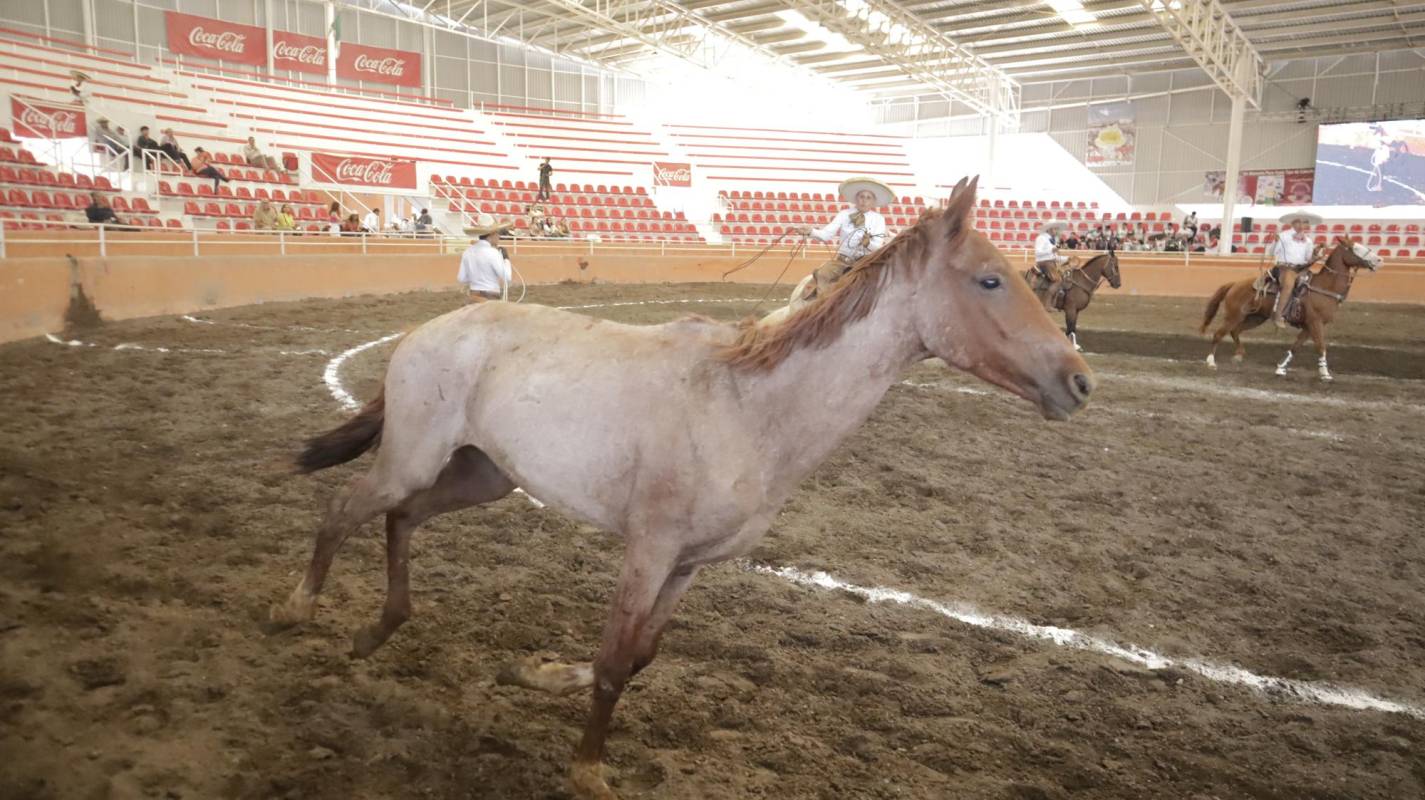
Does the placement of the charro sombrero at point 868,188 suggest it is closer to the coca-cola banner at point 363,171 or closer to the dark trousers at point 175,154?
the dark trousers at point 175,154

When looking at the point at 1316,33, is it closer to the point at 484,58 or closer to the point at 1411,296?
the point at 1411,296

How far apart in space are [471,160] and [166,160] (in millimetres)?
11696

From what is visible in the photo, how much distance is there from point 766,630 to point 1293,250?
447 inches

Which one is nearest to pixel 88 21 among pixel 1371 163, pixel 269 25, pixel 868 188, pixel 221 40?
pixel 221 40

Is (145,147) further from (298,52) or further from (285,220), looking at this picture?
(298,52)

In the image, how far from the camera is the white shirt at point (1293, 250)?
11695 mm

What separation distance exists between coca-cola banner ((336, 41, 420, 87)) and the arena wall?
59.5 ft

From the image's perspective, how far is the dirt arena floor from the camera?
2.73 metres

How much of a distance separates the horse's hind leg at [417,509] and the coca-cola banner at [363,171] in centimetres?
2138

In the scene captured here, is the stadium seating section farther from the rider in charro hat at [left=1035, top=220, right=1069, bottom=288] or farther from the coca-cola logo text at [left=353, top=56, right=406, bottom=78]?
the rider in charro hat at [left=1035, top=220, right=1069, bottom=288]

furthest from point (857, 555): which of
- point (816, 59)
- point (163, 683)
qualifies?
point (816, 59)

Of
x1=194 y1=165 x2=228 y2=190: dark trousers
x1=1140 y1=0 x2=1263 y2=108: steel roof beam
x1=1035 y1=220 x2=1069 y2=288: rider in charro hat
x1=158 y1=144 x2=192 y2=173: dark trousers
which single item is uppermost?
x1=1140 y1=0 x2=1263 y2=108: steel roof beam

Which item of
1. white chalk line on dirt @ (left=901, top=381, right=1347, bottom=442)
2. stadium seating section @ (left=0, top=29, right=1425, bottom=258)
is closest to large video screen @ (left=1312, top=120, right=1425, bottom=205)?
stadium seating section @ (left=0, top=29, right=1425, bottom=258)

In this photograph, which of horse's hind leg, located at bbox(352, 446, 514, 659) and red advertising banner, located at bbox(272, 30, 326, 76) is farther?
red advertising banner, located at bbox(272, 30, 326, 76)
